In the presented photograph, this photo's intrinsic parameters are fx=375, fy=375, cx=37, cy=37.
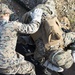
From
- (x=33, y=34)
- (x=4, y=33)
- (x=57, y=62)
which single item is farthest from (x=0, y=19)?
(x=57, y=62)

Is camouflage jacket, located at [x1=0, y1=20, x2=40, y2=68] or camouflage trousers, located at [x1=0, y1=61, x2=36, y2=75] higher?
camouflage jacket, located at [x1=0, y1=20, x2=40, y2=68]

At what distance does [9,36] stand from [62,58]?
28.1 inches

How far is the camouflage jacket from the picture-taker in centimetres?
462

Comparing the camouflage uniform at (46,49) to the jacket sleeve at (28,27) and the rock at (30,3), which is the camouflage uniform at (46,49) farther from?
the rock at (30,3)

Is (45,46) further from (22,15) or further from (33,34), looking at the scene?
(22,15)

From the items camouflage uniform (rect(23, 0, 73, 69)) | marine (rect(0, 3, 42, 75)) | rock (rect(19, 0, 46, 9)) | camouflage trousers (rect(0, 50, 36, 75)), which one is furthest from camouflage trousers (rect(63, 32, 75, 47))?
rock (rect(19, 0, 46, 9))

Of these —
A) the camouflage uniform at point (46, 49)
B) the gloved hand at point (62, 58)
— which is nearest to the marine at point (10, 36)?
the camouflage uniform at point (46, 49)

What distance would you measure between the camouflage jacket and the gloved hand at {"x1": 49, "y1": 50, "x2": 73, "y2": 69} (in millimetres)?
412

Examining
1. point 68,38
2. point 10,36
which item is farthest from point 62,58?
point 10,36

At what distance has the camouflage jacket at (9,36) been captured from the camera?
462 centimetres

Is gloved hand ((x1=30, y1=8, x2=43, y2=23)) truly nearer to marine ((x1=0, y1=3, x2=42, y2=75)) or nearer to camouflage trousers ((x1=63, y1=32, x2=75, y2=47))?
marine ((x1=0, y1=3, x2=42, y2=75))

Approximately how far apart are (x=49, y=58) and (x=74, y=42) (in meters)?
0.48

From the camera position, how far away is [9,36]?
4633 mm

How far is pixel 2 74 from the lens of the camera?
16.3ft
